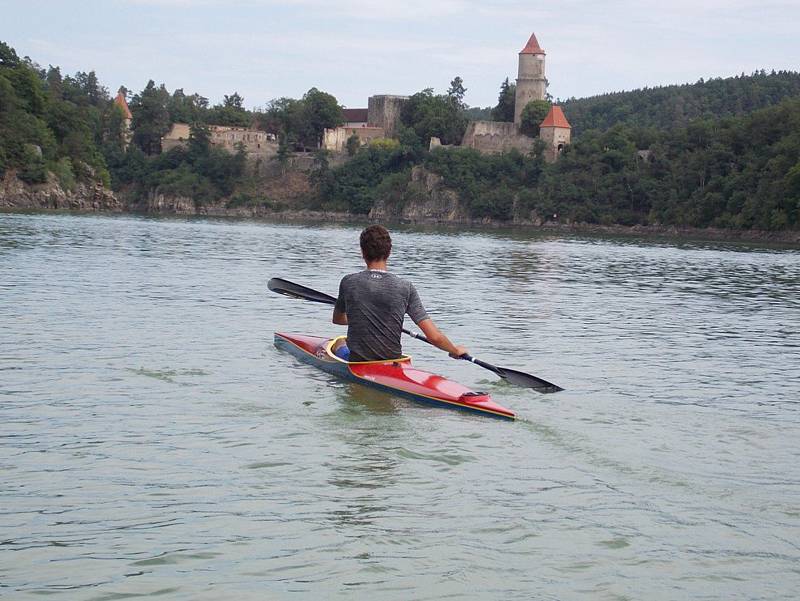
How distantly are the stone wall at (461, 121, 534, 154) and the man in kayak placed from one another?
14040 centimetres

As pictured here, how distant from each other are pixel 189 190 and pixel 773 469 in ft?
514

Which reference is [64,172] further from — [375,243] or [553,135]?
[375,243]

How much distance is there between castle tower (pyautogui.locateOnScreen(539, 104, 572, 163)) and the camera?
145750 millimetres

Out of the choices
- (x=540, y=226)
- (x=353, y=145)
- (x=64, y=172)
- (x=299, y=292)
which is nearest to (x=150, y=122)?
(x=353, y=145)

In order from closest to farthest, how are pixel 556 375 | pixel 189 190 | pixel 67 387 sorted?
1. pixel 67 387
2. pixel 556 375
3. pixel 189 190

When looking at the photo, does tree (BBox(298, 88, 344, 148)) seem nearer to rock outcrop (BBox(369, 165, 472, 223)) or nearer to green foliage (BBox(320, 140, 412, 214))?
green foliage (BBox(320, 140, 412, 214))

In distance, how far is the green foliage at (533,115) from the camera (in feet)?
490

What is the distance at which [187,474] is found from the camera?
9266mm

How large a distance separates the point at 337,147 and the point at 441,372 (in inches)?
6232

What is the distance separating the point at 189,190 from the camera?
162 m

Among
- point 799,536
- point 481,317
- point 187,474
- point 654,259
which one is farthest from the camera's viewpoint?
point 654,259

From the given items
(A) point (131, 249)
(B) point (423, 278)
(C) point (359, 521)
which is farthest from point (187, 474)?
(A) point (131, 249)

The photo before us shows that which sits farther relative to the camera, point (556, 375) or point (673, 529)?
point (556, 375)

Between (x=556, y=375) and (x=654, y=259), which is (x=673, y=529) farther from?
(x=654, y=259)
